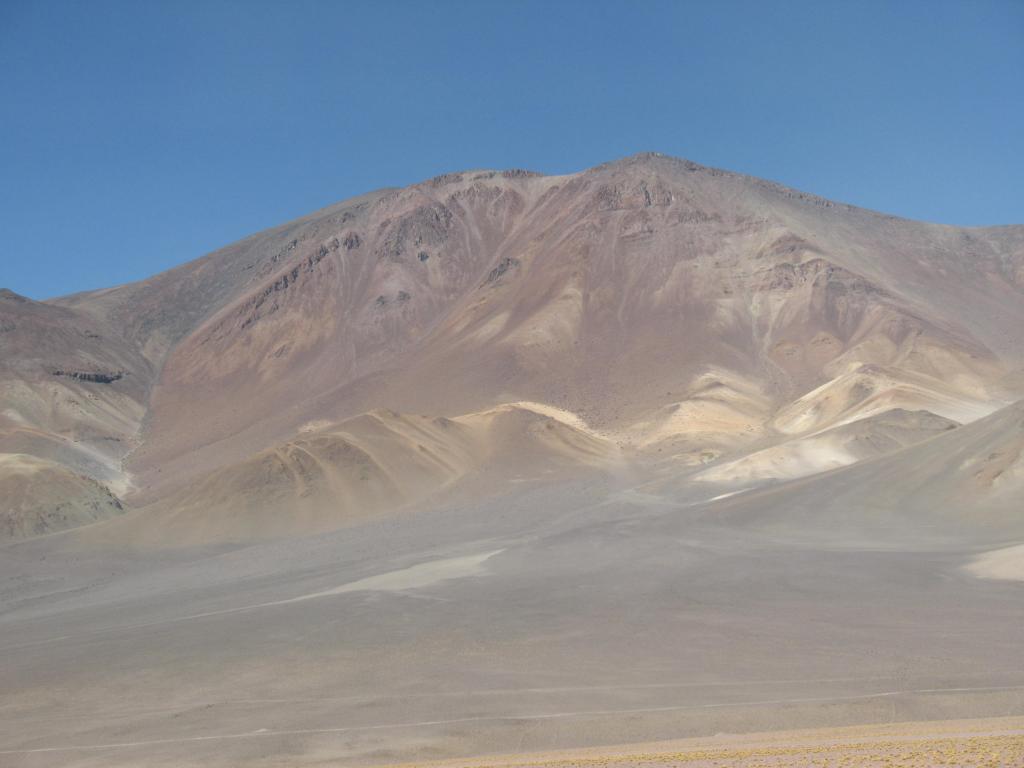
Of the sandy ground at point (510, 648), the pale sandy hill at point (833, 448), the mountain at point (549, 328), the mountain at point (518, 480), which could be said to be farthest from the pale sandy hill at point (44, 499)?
the pale sandy hill at point (833, 448)

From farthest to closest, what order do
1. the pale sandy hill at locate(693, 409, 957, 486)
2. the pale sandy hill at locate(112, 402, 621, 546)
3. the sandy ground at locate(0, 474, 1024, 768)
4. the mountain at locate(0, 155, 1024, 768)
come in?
1. the pale sandy hill at locate(693, 409, 957, 486)
2. the pale sandy hill at locate(112, 402, 621, 546)
3. the mountain at locate(0, 155, 1024, 768)
4. the sandy ground at locate(0, 474, 1024, 768)

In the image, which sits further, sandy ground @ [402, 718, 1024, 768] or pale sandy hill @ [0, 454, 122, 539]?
pale sandy hill @ [0, 454, 122, 539]

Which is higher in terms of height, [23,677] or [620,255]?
[620,255]

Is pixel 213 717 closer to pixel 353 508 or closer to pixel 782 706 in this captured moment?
pixel 782 706

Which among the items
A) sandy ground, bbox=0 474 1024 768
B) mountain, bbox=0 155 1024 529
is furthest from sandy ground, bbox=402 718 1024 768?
mountain, bbox=0 155 1024 529

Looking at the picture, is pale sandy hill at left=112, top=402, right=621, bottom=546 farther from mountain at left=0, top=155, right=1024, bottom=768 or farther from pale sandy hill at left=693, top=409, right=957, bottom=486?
pale sandy hill at left=693, top=409, right=957, bottom=486

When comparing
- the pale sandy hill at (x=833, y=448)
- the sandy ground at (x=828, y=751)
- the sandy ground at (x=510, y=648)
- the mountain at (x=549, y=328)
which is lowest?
the sandy ground at (x=828, y=751)

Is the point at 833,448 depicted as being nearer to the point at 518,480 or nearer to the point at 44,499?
the point at 518,480

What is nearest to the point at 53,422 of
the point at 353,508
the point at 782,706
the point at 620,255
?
the point at 353,508

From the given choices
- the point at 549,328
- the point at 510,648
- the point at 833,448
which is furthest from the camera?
the point at 549,328

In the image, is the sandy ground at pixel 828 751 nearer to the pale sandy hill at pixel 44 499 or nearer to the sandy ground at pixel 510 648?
the sandy ground at pixel 510 648

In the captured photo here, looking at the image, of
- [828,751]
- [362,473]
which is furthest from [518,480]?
[828,751]
